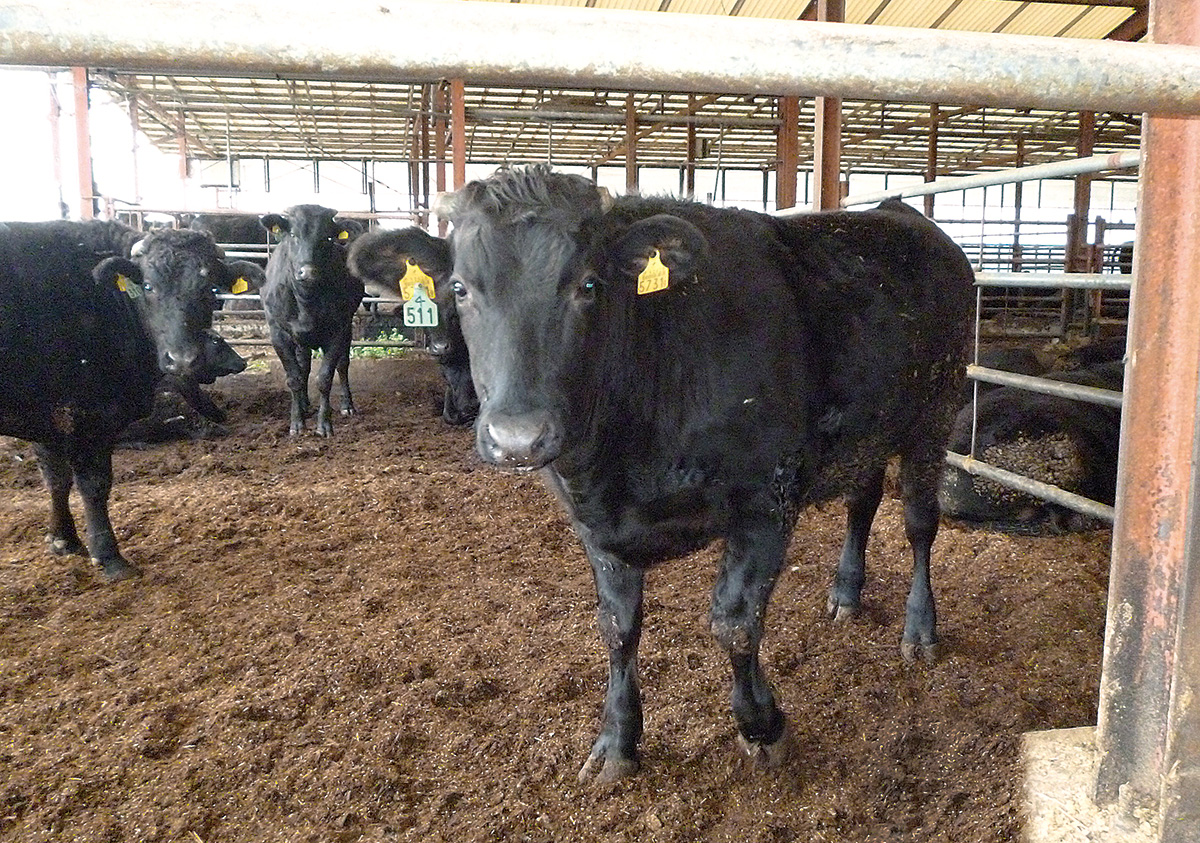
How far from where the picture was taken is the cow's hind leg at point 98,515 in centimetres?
407

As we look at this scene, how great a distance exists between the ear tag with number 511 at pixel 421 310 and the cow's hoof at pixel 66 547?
2.60 metres

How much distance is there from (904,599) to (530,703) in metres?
1.84

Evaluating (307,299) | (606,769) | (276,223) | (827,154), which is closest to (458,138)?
(276,223)

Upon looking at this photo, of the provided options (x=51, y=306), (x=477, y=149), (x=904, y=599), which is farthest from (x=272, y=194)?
(x=904, y=599)

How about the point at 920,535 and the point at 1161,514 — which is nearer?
the point at 1161,514

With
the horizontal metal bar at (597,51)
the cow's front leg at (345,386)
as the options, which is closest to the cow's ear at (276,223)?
the cow's front leg at (345,386)

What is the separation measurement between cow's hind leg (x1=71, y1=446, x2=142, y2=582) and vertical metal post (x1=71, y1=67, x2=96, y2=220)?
4823mm

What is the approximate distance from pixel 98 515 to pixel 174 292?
4.46 feet

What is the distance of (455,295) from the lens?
7.63ft

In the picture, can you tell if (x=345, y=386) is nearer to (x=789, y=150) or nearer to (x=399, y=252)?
(x=789, y=150)

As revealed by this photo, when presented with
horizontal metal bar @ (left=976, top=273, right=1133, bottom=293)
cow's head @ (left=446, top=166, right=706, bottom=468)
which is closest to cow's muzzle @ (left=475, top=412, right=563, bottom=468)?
cow's head @ (left=446, top=166, right=706, bottom=468)

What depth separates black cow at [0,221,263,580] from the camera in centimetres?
404

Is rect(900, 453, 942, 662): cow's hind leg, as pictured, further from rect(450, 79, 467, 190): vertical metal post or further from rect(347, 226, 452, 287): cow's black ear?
rect(450, 79, 467, 190): vertical metal post

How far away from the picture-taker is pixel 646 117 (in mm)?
14891
